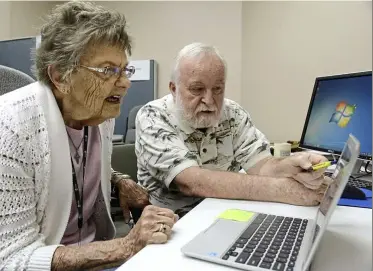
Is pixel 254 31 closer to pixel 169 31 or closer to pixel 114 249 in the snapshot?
pixel 169 31

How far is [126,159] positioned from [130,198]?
394 millimetres

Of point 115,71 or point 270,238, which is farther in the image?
point 115,71

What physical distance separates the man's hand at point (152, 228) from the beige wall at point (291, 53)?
2304 mm

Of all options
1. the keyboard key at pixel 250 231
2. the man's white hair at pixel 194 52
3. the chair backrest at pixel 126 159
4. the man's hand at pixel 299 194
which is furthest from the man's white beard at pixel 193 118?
the keyboard key at pixel 250 231

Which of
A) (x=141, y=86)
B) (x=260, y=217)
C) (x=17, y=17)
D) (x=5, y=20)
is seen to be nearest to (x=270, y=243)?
(x=260, y=217)

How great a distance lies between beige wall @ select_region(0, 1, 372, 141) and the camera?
2.77 metres

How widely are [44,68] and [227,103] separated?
0.87m

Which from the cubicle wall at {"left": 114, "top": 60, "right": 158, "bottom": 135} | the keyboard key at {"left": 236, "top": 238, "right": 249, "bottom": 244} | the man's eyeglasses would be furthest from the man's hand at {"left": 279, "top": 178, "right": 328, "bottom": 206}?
the cubicle wall at {"left": 114, "top": 60, "right": 158, "bottom": 135}

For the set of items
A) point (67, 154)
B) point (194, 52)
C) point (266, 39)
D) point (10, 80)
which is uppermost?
point (266, 39)

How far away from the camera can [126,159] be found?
1676 mm

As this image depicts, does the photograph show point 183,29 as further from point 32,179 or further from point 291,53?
point 32,179

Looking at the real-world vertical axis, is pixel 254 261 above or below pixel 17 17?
below

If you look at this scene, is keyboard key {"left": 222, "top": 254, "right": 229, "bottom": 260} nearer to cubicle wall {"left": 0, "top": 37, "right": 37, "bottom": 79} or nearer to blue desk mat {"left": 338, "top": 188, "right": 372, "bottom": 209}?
blue desk mat {"left": 338, "top": 188, "right": 372, "bottom": 209}

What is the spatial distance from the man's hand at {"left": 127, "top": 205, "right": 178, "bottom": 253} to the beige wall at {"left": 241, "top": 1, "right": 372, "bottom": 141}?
2304 millimetres
